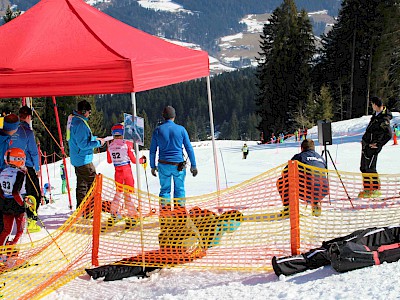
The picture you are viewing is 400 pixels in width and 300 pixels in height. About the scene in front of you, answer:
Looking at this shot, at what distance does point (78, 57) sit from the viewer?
5.52 meters

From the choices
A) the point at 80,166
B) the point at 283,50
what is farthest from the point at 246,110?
the point at 80,166

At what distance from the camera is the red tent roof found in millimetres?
5312

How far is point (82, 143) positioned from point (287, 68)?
41004 millimetres

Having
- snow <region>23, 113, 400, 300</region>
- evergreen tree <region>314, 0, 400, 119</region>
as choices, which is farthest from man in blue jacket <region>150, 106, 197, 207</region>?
evergreen tree <region>314, 0, 400, 119</region>

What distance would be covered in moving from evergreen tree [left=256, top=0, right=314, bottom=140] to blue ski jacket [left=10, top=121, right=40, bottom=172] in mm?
39570

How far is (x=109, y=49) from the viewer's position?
18.2 feet

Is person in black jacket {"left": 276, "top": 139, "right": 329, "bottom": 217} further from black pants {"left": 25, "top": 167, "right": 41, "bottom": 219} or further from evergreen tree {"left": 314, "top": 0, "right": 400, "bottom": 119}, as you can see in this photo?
evergreen tree {"left": 314, "top": 0, "right": 400, "bottom": 119}

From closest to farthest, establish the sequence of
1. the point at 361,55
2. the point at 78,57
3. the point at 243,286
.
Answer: the point at 243,286 → the point at 78,57 → the point at 361,55

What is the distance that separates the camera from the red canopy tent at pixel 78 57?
5309 millimetres

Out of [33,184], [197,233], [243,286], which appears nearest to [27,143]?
[33,184]

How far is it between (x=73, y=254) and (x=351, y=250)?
3.00 m

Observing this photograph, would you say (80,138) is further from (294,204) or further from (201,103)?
(201,103)

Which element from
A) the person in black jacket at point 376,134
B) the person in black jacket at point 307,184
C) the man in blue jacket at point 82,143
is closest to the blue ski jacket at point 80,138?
the man in blue jacket at point 82,143

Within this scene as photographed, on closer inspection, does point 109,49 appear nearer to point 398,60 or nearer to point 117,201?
point 117,201
